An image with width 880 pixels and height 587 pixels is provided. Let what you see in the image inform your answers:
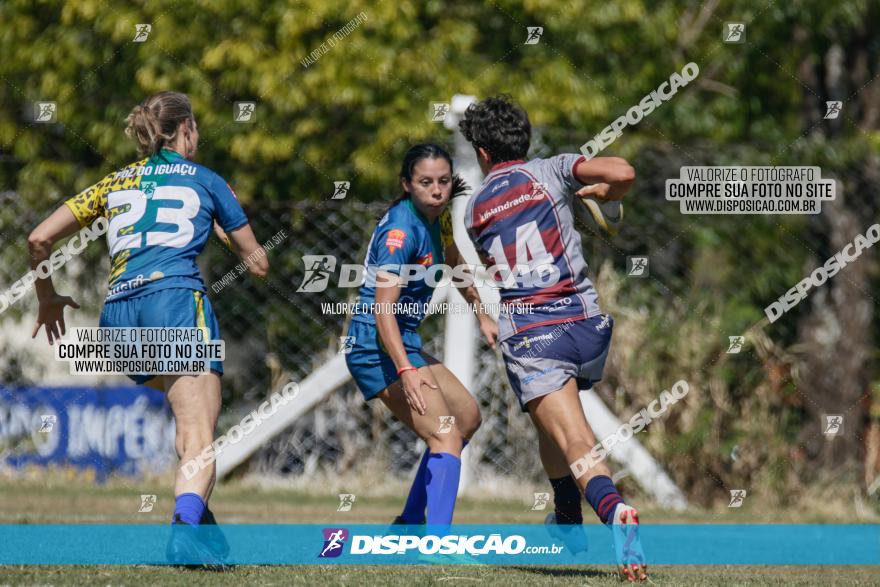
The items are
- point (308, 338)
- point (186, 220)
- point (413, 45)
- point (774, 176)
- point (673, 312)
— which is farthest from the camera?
point (413, 45)

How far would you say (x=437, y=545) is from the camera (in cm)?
546

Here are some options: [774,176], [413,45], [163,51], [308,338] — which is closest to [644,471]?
[774,176]

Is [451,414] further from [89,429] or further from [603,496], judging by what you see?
[89,429]

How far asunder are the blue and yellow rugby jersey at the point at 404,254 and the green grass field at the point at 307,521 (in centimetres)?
119

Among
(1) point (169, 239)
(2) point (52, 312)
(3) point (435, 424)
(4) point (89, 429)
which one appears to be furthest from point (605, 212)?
(4) point (89, 429)

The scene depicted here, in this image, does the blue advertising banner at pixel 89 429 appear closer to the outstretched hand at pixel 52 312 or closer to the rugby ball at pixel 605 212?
the outstretched hand at pixel 52 312

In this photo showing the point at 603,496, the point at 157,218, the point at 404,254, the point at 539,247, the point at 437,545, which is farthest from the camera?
the point at 404,254

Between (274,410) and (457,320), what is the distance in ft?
5.23

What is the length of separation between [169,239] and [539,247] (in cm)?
158

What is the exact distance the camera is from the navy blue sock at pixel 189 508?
4914mm

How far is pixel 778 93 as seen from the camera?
1297 centimetres

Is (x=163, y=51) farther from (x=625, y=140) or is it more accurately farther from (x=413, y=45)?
(x=625, y=140)

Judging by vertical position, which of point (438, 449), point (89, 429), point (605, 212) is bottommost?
point (89, 429)

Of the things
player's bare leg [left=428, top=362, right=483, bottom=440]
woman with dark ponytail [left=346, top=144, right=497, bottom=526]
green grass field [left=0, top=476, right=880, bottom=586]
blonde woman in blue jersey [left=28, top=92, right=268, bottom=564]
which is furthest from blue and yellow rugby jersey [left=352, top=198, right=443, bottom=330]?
green grass field [left=0, top=476, right=880, bottom=586]
